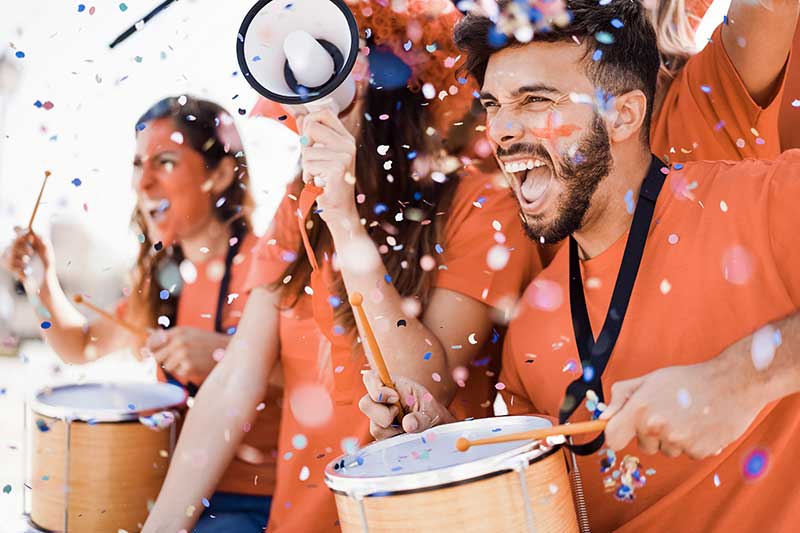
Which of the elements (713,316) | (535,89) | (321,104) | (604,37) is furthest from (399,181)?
(713,316)

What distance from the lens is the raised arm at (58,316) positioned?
287 centimetres

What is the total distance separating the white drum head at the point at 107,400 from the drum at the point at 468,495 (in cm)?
119

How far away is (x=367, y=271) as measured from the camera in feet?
6.50

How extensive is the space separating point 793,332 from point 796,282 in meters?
0.16

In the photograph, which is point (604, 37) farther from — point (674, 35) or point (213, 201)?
point (213, 201)

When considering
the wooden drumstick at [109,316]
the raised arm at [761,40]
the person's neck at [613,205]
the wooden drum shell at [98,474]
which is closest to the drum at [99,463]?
the wooden drum shell at [98,474]

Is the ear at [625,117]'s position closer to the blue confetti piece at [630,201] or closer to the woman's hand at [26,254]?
the blue confetti piece at [630,201]

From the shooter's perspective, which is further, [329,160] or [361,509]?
[329,160]

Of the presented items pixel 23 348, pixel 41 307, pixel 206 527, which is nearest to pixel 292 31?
pixel 206 527

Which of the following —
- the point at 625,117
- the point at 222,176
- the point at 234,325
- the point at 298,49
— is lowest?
the point at 234,325

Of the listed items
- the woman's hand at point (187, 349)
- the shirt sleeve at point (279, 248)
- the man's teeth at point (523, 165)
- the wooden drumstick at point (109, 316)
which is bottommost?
the woman's hand at point (187, 349)

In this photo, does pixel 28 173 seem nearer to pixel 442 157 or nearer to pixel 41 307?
pixel 41 307

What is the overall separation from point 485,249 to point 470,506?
2.85ft

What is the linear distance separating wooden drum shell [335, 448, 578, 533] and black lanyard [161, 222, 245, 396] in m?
1.60
